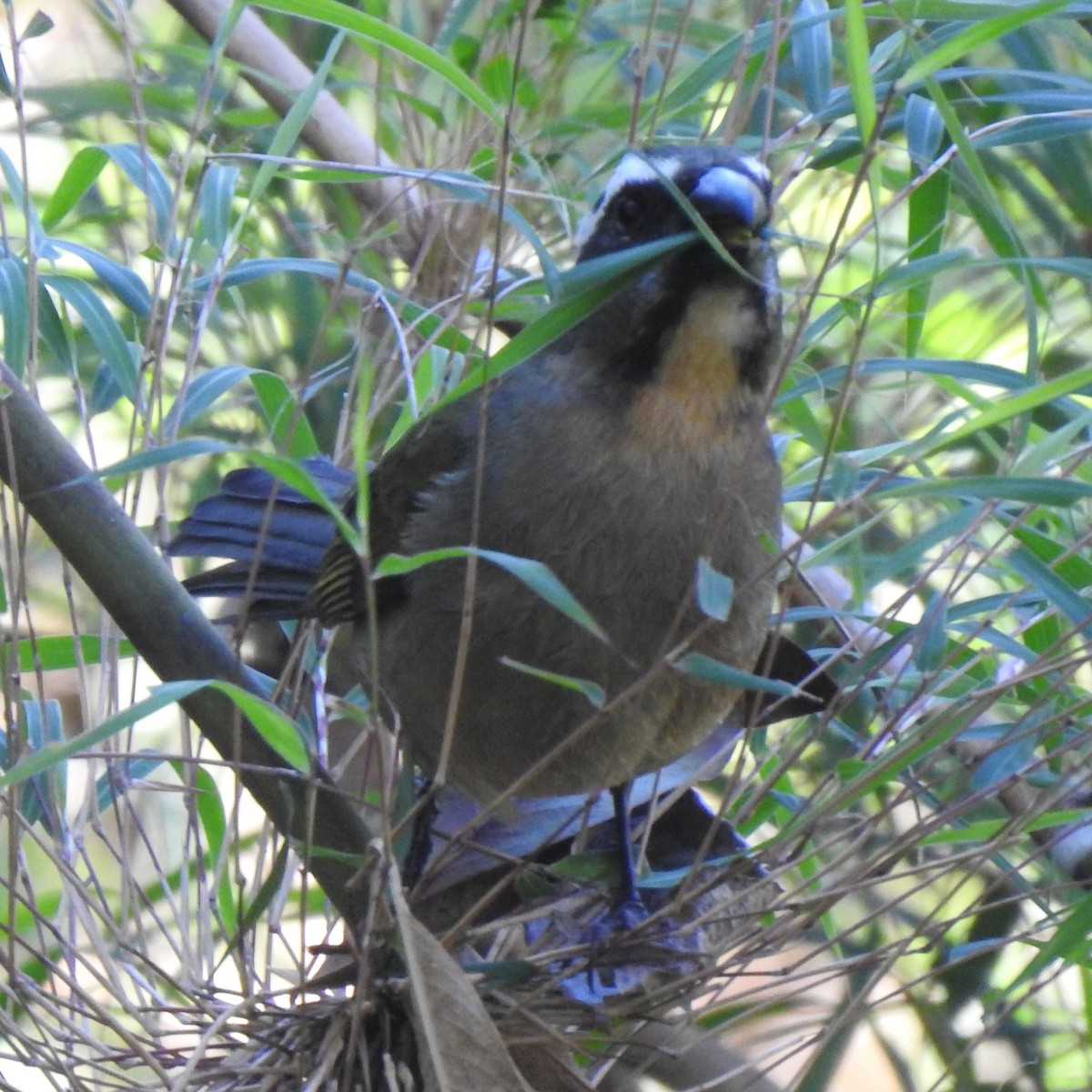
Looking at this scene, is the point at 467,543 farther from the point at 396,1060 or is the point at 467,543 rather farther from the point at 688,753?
the point at 396,1060

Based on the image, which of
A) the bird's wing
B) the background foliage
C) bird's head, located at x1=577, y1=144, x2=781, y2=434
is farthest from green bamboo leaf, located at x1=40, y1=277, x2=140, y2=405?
bird's head, located at x1=577, y1=144, x2=781, y2=434

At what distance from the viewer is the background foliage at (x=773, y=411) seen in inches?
53.1

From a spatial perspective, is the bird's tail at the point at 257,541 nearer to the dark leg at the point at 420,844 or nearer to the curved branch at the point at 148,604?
the dark leg at the point at 420,844

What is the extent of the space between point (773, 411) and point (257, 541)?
2.26 feet

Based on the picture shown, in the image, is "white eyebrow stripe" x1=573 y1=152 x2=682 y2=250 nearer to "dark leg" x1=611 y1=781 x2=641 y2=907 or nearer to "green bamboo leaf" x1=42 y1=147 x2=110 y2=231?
"green bamboo leaf" x1=42 y1=147 x2=110 y2=231

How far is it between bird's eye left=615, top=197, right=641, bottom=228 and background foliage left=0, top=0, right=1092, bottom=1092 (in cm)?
8

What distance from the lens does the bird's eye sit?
5.43 ft

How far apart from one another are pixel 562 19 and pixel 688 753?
1020 millimetres

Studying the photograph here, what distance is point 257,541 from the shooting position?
81.9 inches

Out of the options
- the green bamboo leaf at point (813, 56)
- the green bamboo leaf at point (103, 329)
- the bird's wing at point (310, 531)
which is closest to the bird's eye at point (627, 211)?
the green bamboo leaf at point (813, 56)

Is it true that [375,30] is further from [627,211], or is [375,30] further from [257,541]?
[257,541]

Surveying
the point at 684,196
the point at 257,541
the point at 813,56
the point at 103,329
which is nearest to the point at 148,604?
the point at 103,329

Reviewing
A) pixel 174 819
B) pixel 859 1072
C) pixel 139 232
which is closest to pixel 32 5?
pixel 139 232

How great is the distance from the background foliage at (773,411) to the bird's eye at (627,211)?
8 centimetres
